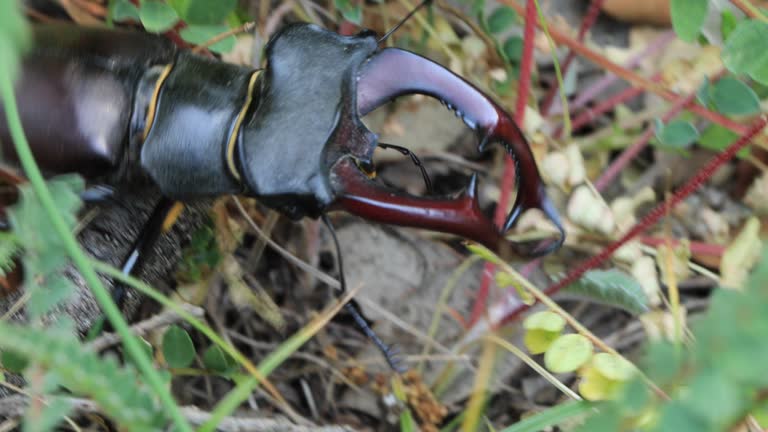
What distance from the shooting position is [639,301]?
154 centimetres

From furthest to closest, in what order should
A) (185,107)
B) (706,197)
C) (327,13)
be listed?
(706,197)
(327,13)
(185,107)

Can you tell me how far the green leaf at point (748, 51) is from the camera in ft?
4.98

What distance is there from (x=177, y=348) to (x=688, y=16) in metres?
1.28

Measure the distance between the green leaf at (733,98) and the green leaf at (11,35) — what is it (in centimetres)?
151

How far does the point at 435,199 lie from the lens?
4.42ft

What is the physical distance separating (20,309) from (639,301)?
4.17 ft

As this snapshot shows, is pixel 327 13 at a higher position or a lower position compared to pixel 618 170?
higher

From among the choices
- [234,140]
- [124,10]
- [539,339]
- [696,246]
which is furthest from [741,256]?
[124,10]

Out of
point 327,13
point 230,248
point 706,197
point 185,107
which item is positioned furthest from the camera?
point 706,197

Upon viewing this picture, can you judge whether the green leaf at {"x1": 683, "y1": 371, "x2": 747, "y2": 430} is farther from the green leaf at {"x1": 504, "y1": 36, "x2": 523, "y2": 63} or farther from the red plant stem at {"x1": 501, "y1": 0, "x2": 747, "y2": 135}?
the green leaf at {"x1": 504, "y1": 36, "x2": 523, "y2": 63}

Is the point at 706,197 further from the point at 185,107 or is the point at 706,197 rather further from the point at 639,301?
the point at 185,107

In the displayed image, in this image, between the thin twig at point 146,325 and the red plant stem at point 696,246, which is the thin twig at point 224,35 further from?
the red plant stem at point 696,246

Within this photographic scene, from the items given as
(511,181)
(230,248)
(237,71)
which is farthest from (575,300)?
(237,71)

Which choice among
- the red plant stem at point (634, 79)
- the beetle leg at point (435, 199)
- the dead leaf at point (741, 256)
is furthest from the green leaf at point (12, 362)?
the red plant stem at point (634, 79)
